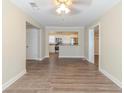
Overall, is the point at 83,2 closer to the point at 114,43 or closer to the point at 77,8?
the point at 77,8

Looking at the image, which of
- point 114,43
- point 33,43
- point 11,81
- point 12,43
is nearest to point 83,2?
point 114,43

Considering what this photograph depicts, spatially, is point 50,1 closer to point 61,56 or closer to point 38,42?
point 38,42

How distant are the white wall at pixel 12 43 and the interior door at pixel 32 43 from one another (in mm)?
4145

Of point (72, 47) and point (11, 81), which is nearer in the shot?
point (11, 81)

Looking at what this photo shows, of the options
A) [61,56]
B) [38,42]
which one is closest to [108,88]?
[38,42]

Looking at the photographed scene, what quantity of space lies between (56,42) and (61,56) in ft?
17.0

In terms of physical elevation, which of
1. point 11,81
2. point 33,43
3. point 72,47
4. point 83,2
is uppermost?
point 83,2

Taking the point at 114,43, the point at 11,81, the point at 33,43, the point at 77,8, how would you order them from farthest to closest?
the point at 33,43 → the point at 77,8 → the point at 114,43 → the point at 11,81

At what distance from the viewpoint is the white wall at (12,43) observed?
12.0 feet

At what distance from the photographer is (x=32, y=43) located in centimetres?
958

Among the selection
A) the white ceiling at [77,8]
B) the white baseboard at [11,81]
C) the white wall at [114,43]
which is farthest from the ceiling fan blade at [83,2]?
the white baseboard at [11,81]

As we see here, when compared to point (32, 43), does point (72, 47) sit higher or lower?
lower

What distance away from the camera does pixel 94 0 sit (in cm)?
391

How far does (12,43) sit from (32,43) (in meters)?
5.43
